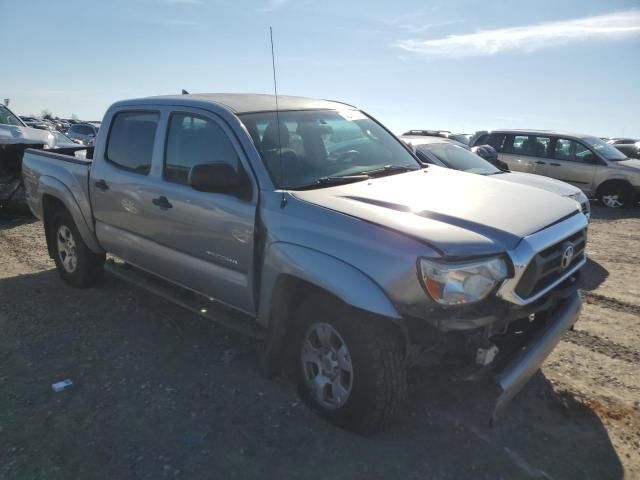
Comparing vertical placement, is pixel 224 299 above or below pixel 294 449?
above

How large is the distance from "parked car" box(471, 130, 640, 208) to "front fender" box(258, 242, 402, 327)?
32.6 feet

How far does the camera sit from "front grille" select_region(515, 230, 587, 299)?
266cm

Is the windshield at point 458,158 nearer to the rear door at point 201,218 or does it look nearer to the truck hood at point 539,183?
the truck hood at point 539,183

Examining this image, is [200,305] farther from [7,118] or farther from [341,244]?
[7,118]

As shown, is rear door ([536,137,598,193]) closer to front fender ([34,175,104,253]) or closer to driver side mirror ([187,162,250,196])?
front fender ([34,175,104,253])

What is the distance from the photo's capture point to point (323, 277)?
2.76 m

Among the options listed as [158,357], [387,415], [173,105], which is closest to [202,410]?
[158,357]

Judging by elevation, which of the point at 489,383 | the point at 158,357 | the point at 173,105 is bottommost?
the point at 158,357

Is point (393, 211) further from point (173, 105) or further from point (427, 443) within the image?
point (173, 105)

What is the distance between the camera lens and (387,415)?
9.32ft

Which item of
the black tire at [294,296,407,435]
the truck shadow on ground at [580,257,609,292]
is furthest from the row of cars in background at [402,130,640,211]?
the black tire at [294,296,407,435]

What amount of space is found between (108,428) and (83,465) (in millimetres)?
334

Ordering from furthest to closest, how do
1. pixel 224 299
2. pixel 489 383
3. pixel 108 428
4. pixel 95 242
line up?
pixel 95 242, pixel 224 299, pixel 108 428, pixel 489 383

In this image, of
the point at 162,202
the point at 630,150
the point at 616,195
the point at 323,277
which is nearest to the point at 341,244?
the point at 323,277
